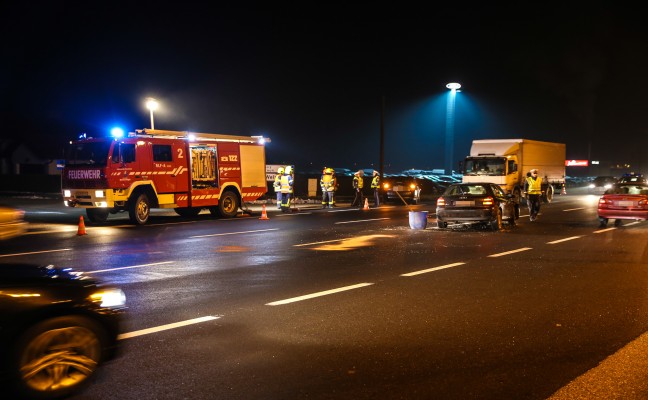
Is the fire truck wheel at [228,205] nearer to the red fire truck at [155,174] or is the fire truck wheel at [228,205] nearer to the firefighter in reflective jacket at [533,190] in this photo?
the red fire truck at [155,174]

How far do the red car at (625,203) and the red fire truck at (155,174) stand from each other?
1279 cm

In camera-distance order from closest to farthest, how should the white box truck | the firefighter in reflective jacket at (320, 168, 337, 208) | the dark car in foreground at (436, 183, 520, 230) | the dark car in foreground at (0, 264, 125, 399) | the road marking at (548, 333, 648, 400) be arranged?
the dark car in foreground at (0, 264, 125, 399) < the road marking at (548, 333, 648, 400) < the dark car in foreground at (436, 183, 520, 230) < the firefighter in reflective jacket at (320, 168, 337, 208) < the white box truck

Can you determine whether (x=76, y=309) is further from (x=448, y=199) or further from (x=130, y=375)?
(x=448, y=199)

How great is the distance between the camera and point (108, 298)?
4.88 metres

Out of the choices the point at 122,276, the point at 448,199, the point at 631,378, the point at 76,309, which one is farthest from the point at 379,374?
the point at 448,199

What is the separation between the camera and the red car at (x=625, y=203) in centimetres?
1788

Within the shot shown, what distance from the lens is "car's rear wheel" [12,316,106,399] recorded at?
422 centimetres

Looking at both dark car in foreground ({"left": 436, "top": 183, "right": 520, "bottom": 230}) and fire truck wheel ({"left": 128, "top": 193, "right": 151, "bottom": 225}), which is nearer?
dark car in foreground ({"left": 436, "top": 183, "right": 520, "bottom": 230})

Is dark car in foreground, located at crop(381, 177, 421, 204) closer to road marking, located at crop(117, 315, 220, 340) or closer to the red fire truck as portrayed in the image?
the red fire truck

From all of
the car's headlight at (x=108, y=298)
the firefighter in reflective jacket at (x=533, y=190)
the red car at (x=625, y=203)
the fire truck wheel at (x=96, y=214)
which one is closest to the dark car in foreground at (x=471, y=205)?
the firefighter in reflective jacket at (x=533, y=190)

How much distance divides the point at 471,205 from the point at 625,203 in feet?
17.3

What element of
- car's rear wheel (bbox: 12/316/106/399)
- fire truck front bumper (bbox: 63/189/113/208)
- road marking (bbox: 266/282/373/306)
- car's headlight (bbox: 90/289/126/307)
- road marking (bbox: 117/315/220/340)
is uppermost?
fire truck front bumper (bbox: 63/189/113/208)

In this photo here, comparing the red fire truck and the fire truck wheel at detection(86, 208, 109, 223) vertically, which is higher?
the red fire truck

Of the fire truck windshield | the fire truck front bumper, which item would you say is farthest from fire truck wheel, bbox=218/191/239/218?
the fire truck windshield
